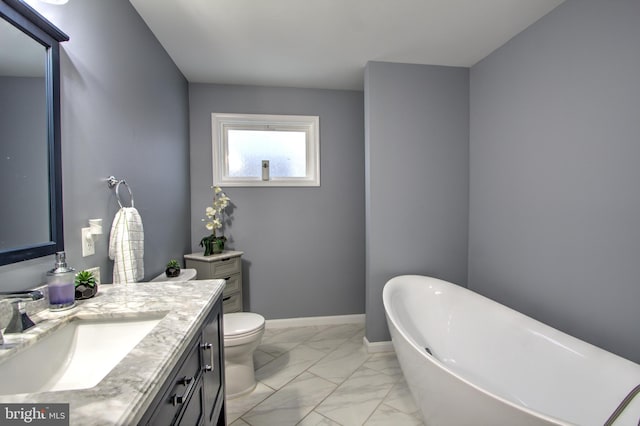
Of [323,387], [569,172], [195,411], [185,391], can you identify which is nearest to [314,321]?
[323,387]

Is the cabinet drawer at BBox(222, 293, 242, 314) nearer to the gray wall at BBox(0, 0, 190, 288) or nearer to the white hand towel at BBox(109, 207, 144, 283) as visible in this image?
the gray wall at BBox(0, 0, 190, 288)

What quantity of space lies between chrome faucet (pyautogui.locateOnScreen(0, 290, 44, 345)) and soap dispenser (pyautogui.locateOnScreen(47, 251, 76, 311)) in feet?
0.27

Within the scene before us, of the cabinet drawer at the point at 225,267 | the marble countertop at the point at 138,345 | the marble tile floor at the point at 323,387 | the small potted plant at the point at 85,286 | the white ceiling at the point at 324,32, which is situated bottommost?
the marble tile floor at the point at 323,387

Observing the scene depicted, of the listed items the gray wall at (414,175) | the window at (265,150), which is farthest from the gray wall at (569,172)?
the window at (265,150)

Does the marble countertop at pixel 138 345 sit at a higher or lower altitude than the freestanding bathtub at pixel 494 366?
higher

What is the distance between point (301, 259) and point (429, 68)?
2196 millimetres

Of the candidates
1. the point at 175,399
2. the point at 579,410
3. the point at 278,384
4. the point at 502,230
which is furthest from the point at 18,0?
the point at 502,230

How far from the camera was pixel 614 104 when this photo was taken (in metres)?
1.54

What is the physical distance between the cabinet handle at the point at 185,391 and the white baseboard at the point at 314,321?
2.25 m

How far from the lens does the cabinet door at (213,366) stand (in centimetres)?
110

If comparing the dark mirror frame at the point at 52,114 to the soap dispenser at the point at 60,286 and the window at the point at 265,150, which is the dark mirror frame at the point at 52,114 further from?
the window at the point at 265,150

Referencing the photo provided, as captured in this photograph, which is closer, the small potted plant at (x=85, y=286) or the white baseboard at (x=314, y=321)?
the small potted plant at (x=85, y=286)

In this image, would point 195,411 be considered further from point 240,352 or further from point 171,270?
point 171,270

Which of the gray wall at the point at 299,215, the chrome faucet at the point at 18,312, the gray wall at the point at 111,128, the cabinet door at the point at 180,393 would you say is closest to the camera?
the cabinet door at the point at 180,393
